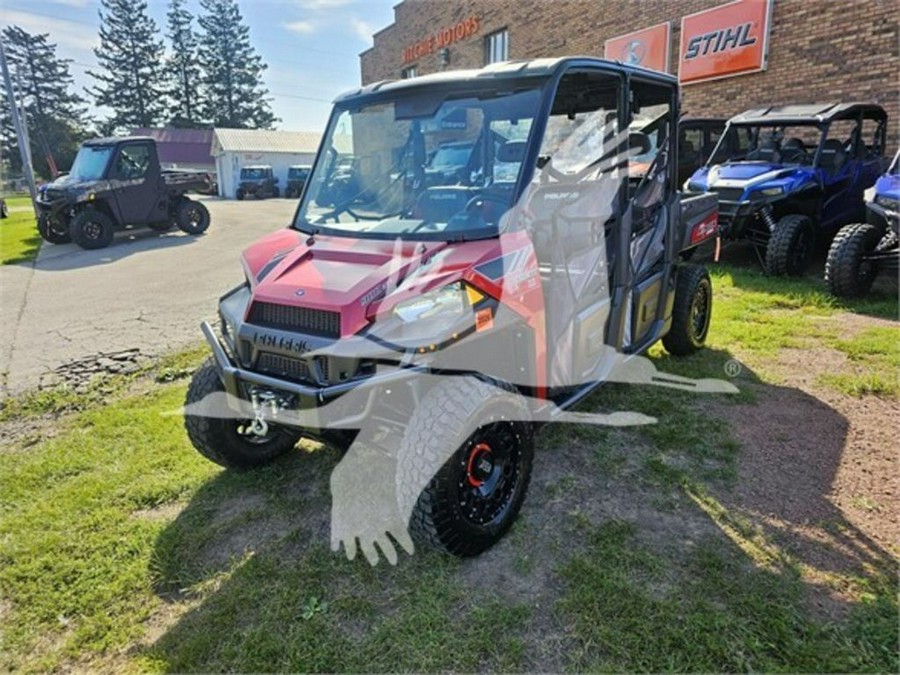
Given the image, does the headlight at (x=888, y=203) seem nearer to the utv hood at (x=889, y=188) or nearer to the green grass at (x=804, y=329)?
the utv hood at (x=889, y=188)

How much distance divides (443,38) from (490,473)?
20141mm

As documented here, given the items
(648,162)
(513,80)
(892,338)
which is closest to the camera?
(513,80)

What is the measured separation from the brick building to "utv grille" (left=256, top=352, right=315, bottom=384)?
35.5 feet

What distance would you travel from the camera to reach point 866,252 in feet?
20.1

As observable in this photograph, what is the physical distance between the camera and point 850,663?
6.45 ft

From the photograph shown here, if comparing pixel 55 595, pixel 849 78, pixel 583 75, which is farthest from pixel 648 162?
pixel 849 78

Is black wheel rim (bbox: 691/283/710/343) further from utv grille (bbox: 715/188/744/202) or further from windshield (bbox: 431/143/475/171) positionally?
utv grille (bbox: 715/188/744/202)

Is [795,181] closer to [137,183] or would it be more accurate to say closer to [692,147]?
[692,147]

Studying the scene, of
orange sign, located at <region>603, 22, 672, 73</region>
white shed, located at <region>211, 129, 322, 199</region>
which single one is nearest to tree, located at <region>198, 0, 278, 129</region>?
white shed, located at <region>211, 129, 322, 199</region>

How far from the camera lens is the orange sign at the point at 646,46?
12.2 metres

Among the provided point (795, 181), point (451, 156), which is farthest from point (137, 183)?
point (795, 181)

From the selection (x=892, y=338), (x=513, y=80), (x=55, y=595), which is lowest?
(x=55, y=595)

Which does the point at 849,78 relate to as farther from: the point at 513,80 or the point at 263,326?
the point at 263,326

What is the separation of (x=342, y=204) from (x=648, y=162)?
2088mm
